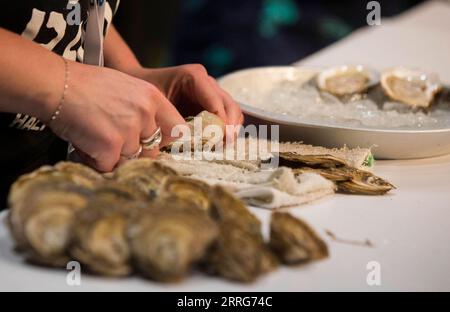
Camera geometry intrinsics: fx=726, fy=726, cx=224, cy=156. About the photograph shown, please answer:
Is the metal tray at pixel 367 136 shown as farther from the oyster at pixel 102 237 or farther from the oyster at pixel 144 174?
the oyster at pixel 102 237

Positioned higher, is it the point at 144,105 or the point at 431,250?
the point at 144,105

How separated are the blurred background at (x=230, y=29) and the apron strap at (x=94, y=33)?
2313mm

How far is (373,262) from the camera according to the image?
0.84 metres

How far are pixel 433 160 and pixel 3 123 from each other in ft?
2.39

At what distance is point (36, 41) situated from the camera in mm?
1154

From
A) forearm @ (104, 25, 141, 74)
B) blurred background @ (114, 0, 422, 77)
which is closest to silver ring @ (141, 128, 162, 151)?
forearm @ (104, 25, 141, 74)

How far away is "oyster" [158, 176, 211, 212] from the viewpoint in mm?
819

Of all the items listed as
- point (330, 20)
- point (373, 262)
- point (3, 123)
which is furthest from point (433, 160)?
point (330, 20)

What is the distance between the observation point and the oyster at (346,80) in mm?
1473

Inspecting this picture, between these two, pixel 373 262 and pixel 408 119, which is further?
pixel 408 119

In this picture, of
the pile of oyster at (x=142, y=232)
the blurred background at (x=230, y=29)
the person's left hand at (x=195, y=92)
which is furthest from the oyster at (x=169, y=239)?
the blurred background at (x=230, y=29)

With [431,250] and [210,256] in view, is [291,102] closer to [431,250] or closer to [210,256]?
[431,250]

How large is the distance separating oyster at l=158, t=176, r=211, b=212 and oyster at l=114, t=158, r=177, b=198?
1cm

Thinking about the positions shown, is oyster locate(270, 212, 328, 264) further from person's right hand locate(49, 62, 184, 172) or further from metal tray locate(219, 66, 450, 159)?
metal tray locate(219, 66, 450, 159)
